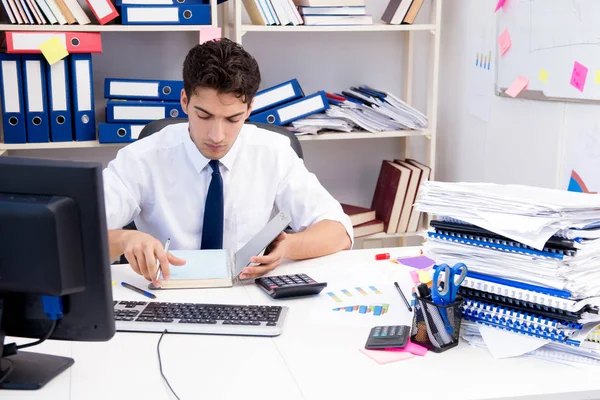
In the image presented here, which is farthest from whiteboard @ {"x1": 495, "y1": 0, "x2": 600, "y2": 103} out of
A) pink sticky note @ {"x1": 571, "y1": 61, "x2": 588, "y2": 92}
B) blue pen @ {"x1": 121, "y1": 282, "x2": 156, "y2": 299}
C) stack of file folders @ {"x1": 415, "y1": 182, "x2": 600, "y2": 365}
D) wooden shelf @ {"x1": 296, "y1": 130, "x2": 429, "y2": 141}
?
blue pen @ {"x1": 121, "y1": 282, "x2": 156, "y2": 299}

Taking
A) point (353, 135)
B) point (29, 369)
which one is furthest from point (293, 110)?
point (29, 369)

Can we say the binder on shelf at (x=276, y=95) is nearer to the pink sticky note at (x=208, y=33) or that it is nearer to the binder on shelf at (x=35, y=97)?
the pink sticky note at (x=208, y=33)

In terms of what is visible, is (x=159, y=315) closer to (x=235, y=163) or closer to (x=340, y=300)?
(x=340, y=300)

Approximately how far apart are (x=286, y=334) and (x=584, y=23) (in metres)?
1.52

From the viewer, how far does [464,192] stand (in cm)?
135

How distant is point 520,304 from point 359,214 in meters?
1.77

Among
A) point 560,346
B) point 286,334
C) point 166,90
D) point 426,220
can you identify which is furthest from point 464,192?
point 426,220

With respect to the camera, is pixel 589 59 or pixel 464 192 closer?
pixel 464 192

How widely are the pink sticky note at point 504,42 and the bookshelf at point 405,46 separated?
33cm

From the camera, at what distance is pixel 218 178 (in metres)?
1.97

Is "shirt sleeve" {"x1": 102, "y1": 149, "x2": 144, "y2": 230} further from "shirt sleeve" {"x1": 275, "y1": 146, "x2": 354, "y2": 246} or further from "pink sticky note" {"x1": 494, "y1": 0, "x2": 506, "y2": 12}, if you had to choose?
"pink sticky note" {"x1": 494, "y1": 0, "x2": 506, "y2": 12}

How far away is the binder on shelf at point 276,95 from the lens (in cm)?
285

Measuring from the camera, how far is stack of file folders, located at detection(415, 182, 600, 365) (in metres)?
1.23

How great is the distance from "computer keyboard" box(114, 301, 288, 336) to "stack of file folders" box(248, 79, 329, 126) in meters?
1.53
